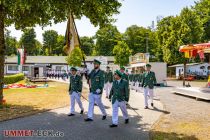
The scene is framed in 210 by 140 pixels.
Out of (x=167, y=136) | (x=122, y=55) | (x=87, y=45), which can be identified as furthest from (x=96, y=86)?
(x=87, y=45)

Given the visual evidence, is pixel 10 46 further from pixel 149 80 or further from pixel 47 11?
pixel 149 80

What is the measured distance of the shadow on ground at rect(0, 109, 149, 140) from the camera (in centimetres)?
888

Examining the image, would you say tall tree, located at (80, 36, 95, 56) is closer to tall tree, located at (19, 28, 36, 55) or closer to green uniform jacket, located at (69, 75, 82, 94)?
tall tree, located at (19, 28, 36, 55)

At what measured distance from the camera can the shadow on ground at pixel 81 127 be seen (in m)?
8.88

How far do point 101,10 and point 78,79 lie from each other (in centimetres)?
403

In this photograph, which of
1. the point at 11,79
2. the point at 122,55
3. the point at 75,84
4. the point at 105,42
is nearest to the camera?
the point at 75,84

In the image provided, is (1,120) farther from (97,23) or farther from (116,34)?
(116,34)

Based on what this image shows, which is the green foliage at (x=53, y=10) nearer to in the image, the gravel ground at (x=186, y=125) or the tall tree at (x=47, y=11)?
the tall tree at (x=47, y=11)

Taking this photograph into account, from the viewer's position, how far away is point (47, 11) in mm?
15844

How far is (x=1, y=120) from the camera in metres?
11.3

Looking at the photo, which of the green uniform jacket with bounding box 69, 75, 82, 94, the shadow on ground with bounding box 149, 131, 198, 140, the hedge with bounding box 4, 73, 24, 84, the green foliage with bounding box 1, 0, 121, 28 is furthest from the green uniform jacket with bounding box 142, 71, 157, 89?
the hedge with bounding box 4, 73, 24, 84

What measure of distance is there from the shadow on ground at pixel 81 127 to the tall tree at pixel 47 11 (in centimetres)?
476

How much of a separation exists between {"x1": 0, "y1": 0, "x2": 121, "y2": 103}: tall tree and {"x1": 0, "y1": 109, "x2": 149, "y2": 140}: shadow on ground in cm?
476

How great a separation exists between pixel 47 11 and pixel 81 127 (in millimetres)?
7812
